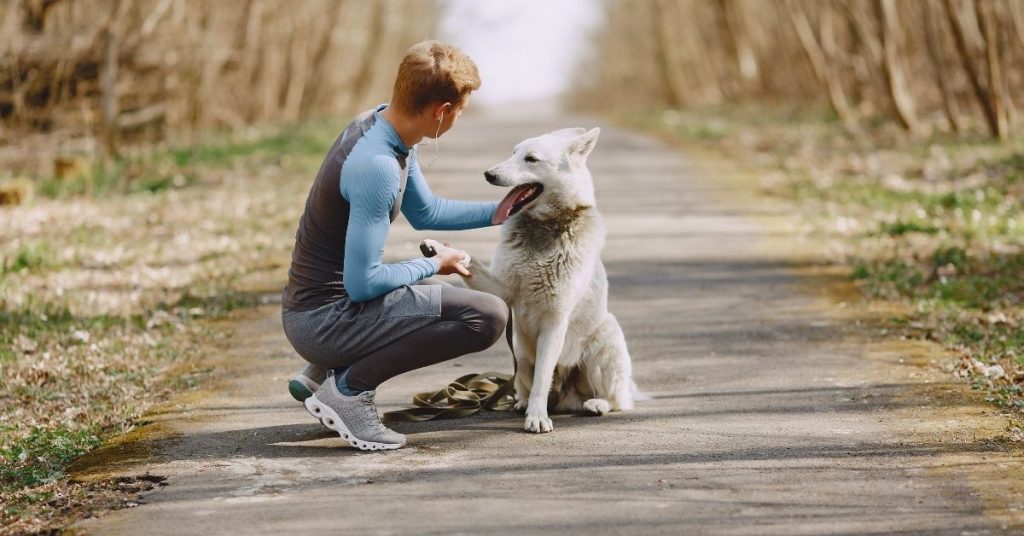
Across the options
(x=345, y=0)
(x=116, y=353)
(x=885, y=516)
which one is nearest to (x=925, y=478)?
(x=885, y=516)

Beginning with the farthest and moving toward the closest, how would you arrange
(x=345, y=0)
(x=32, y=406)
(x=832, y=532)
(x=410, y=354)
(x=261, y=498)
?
(x=345, y=0), (x=32, y=406), (x=410, y=354), (x=261, y=498), (x=832, y=532)

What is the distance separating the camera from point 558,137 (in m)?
6.09

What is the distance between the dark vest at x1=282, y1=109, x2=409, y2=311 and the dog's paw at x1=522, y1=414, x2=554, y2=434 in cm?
113

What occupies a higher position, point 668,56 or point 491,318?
point 668,56

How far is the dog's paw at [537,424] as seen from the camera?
6.13 metres

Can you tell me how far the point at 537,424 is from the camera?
6133mm

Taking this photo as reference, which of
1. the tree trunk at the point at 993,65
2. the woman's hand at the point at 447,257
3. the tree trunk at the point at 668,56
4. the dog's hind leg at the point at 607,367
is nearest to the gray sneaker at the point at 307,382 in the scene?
the woman's hand at the point at 447,257

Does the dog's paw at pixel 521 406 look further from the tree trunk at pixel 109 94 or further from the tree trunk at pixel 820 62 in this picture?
the tree trunk at pixel 820 62

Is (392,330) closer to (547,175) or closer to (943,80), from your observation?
(547,175)

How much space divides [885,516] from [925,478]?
584 mm

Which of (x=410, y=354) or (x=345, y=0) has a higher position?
(x=345, y=0)

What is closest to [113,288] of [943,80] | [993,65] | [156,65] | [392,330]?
[392,330]

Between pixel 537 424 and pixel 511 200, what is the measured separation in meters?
1.13

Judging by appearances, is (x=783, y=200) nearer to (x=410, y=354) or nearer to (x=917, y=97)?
(x=410, y=354)
